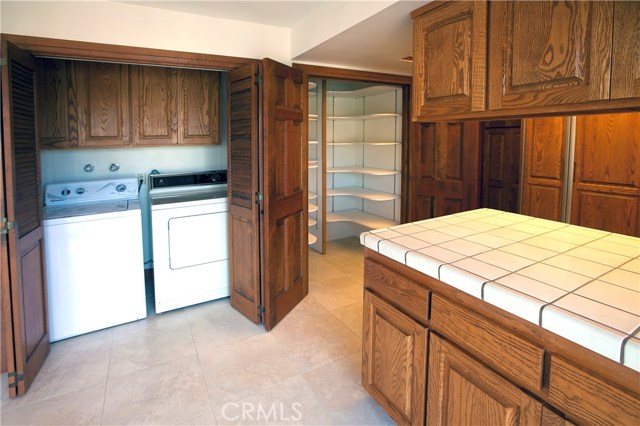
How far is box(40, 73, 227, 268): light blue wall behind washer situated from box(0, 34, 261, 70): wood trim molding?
82cm

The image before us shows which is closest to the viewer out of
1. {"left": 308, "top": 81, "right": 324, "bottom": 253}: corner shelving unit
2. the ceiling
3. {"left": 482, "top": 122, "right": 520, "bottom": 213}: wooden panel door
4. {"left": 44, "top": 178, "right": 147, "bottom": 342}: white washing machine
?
the ceiling

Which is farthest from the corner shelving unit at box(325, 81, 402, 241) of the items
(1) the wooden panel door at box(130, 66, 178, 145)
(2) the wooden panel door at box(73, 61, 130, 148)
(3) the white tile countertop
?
(3) the white tile countertop

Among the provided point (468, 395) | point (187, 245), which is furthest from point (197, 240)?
point (468, 395)

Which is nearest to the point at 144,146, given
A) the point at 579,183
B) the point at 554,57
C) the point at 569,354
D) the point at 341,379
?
the point at 341,379

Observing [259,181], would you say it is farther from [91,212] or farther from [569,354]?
[569,354]

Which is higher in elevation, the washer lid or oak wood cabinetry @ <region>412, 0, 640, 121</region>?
oak wood cabinetry @ <region>412, 0, 640, 121</region>

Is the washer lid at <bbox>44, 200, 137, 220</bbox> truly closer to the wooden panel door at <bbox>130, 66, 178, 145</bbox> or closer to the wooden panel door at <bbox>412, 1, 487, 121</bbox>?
the wooden panel door at <bbox>130, 66, 178, 145</bbox>

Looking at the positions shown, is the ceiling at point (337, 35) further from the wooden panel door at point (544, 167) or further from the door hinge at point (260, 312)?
the door hinge at point (260, 312)

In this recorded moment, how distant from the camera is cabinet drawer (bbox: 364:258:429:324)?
155cm

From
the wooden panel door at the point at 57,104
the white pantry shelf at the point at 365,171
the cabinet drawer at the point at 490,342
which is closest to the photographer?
the cabinet drawer at the point at 490,342

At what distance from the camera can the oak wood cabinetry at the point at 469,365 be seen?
999mm

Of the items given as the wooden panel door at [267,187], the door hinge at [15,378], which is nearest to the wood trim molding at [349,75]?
the wooden panel door at [267,187]

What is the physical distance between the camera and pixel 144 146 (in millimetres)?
3297

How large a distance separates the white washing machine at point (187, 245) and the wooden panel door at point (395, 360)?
1763 mm
